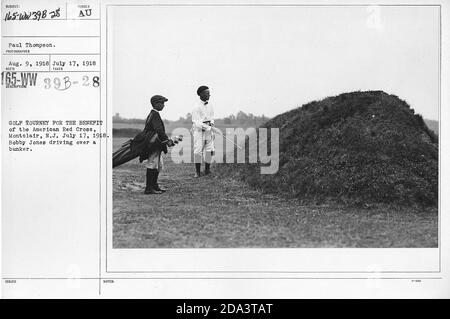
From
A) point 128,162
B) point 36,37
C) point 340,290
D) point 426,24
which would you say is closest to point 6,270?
point 128,162

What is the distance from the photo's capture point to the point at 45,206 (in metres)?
3.30

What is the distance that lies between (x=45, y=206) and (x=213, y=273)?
3.80 ft

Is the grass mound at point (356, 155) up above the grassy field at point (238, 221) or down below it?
above

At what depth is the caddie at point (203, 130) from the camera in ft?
11.3

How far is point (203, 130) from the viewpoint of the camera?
11.8 ft

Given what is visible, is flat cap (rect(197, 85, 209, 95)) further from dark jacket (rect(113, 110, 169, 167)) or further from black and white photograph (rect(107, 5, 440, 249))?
dark jacket (rect(113, 110, 169, 167))

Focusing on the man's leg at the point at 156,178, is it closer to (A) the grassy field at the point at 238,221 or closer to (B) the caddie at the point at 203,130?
(A) the grassy field at the point at 238,221

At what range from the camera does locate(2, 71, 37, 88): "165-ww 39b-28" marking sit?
3273 mm

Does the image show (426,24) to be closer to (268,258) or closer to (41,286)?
(268,258)

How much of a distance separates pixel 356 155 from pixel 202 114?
118cm

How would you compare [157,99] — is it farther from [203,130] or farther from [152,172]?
[152,172]

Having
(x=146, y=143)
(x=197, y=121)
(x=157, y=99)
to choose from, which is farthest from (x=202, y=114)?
(x=146, y=143)

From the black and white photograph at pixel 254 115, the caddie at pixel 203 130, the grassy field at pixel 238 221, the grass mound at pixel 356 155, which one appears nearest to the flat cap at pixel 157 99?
the black and white photograph at pixel 254 115

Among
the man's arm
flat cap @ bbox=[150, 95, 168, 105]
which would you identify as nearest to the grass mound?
Answer: the man's arm
